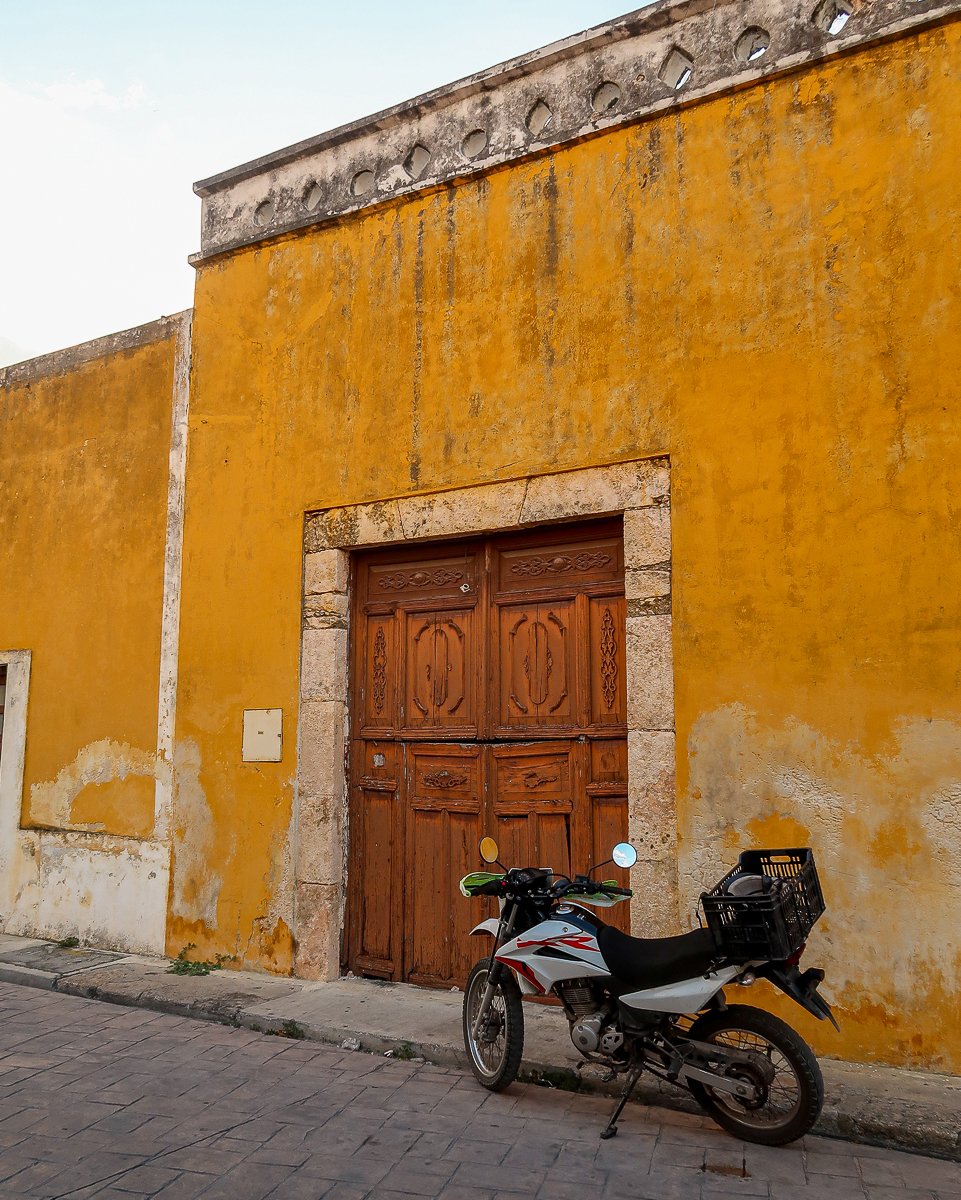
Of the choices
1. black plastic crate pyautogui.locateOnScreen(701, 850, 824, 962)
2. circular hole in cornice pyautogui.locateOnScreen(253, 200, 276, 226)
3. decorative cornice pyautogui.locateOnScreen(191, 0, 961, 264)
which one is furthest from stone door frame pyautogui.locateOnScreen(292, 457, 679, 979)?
circular hole in cornice pyautogui.locateOnScreen(253, 200, 276, 226)

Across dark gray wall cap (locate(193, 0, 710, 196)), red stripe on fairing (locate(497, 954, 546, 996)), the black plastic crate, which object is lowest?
red stripe on fairing (locate(497, 954, 546, 996))

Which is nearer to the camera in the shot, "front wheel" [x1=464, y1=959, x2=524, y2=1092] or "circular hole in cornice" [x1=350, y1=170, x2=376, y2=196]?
"front wheel" [x1=464, y1=959, x2=524, y2=1092]

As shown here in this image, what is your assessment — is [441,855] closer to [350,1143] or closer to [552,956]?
[552,956]

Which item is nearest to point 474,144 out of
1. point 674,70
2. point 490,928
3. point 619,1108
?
point 674,70

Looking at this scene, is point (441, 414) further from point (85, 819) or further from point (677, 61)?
point (85, 819)

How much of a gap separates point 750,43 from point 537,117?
1200 millimetres

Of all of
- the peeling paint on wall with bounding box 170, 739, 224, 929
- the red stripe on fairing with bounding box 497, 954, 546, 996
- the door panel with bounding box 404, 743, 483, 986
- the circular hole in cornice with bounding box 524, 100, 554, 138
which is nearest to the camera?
the red stripe on fairing with bounding box 497, 954, 546, 996

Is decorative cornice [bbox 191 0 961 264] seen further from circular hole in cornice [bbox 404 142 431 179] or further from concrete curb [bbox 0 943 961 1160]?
concrete curb [bbox 0 943 961 1160]

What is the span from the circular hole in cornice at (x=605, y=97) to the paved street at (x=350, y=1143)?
4.83 m

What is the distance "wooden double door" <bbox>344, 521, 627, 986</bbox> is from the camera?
5156 mm

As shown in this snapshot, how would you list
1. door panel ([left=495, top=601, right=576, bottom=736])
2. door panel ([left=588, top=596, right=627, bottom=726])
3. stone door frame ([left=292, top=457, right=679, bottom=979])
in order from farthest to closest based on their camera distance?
1. door panel ([left=495, top=601, right=576, bottom=736])
2. door panel ([left=588, top=596, right=627, bottom=726])
3. stone door frame ([left=292, top=457, right=679, bottom=979])

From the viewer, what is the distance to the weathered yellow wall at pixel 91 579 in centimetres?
678

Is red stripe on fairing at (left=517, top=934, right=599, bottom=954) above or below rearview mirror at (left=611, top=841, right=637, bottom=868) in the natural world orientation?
below

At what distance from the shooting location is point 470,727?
5.51 metres
